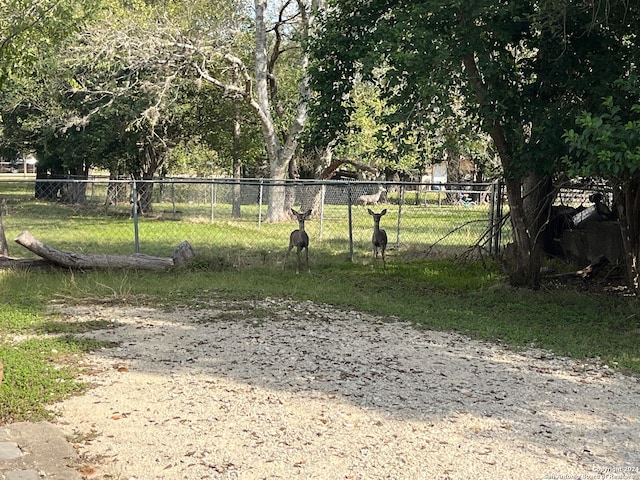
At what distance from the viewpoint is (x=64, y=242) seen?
1588 cm

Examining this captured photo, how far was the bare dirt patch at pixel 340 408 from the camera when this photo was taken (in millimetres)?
4426

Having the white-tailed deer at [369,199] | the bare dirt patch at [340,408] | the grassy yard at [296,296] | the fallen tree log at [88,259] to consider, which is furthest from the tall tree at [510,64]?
the white-tailed deer at [369,199]

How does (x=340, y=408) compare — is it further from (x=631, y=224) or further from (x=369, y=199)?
(x=369, y=199)

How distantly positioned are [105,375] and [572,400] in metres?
3.77

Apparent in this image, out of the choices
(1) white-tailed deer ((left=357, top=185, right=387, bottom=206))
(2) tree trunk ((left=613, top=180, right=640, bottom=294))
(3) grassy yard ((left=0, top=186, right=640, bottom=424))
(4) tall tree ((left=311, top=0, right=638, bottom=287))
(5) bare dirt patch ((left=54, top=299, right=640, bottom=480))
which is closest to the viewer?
(5) bare dirt patch ((left=54, top=299, right=640, bottom=480))

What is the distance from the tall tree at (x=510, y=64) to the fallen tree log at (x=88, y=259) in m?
4.39

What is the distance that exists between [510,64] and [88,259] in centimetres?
678

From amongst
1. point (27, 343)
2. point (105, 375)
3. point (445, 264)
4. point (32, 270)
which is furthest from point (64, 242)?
point (105, 375)

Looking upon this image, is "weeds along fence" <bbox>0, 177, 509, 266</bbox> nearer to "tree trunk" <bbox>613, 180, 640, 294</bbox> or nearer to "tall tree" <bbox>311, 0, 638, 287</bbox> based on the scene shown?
"tall tree" <bbox>311, 0, 638, 287</bbox>

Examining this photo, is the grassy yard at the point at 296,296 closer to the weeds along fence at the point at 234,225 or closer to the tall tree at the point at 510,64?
the weeds along fence at the point at 234,225

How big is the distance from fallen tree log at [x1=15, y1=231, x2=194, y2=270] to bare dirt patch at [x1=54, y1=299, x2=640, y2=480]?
3.42m

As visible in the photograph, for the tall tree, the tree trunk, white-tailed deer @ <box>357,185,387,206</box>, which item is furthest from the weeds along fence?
white-tailed deer @ <box>357,185,387,206</box>

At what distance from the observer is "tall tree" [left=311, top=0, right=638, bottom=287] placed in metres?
9.07

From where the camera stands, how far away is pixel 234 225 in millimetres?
20734
